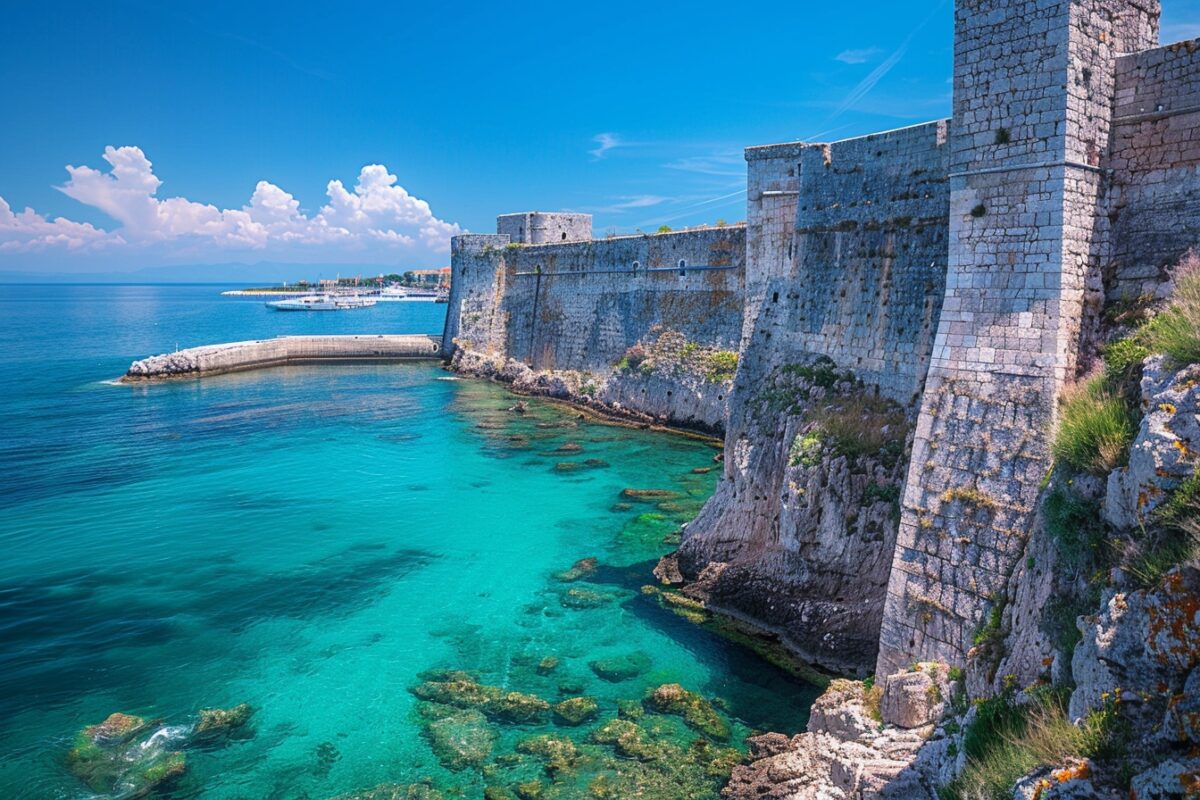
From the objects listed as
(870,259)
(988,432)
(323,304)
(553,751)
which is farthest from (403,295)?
(988,432)

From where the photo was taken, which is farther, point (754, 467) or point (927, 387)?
point (754, 467)

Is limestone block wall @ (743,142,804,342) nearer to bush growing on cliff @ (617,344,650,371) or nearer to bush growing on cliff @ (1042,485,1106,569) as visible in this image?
bush growing on cliff @ (1042,485,1106,569)

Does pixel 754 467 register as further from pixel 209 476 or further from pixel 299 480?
pixel 209 476

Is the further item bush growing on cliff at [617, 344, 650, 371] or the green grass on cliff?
bush growing on cliff at [617, 344, 650, 371]

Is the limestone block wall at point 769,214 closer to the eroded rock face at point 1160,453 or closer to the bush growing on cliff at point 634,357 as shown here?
the eroded rock face at point 1160,453

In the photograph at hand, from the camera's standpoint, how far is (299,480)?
2589cm

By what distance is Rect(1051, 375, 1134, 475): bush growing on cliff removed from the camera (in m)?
5.95

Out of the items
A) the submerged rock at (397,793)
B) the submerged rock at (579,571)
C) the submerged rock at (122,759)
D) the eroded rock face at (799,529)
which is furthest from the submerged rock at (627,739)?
the submerged rock at (122,759)

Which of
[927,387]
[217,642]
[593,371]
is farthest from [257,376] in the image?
[927,387]

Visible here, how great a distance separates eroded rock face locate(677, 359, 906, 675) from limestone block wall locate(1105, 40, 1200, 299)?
445 cm

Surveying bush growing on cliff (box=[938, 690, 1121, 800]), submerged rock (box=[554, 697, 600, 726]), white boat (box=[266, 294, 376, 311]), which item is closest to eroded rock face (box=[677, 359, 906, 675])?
submerged rock (box=[554, 697, 600, 726])

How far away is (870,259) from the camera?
13.6 meters

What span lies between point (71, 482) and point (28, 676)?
Answer: 1422 centimetres

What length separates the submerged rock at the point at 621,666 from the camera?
12828 mm
